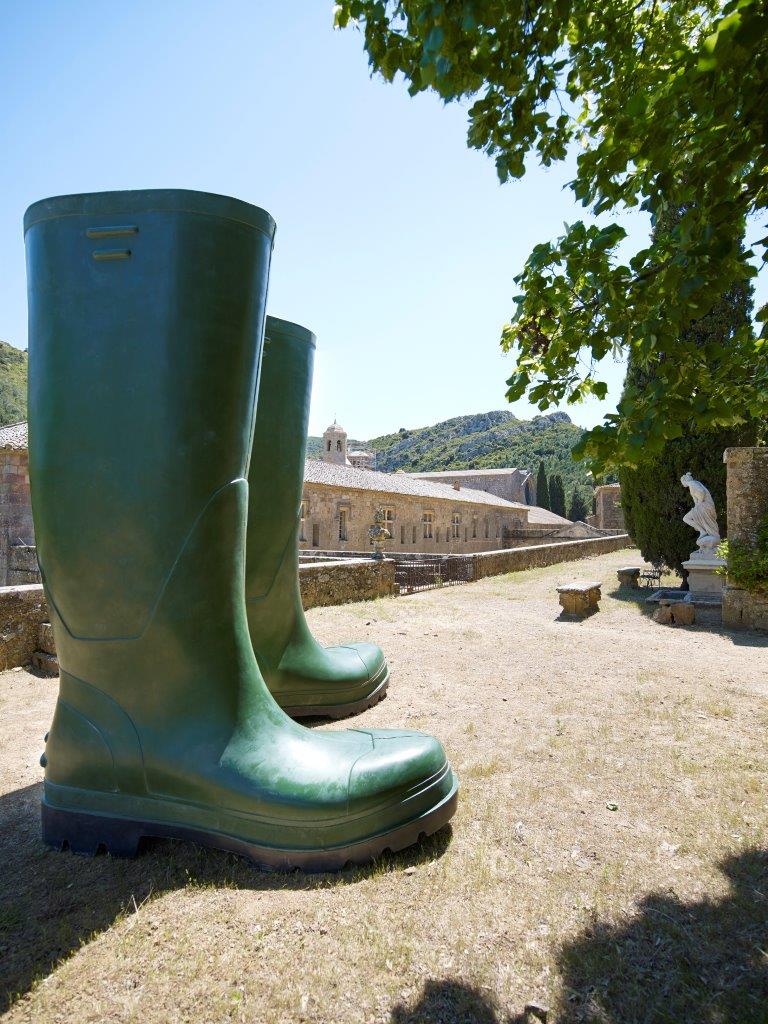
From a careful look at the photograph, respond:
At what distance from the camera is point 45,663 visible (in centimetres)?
404

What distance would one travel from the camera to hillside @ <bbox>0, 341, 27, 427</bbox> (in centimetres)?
4006

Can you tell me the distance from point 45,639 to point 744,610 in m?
7.26

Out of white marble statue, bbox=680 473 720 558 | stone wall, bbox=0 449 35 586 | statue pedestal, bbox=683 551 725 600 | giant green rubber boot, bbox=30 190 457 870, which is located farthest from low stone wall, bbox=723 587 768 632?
stone wall, bbox=0 449 35 586

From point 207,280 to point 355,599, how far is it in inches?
279

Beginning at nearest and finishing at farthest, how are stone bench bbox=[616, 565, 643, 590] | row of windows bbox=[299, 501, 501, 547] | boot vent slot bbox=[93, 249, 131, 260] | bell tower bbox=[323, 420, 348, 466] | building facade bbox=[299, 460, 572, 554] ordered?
boot vent slot bbox=[93, 249, 131, 260] < stone bench bbox=[616, 565, 643, 590] < row of windows bbox=[299, 501, 501, 547] < building facade bbox=[299, 460, 572, 554] < bell tower bbox=[323, 420, 348, 466]

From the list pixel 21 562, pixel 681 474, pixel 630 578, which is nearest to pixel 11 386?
pixel 21 562

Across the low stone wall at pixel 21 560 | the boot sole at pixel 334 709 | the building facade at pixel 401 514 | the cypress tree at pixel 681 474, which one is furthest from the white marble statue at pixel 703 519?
the low stone wall at pixel 21 560

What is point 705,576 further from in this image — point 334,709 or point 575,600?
point 334,709

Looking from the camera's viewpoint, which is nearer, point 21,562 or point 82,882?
point 82,882

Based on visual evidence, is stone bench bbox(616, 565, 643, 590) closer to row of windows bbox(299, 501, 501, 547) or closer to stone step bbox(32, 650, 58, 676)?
stone step bbox(32, 650, 58, 676)

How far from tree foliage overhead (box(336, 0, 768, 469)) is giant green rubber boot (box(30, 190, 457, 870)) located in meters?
0.89

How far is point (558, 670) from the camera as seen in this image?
4102 mm

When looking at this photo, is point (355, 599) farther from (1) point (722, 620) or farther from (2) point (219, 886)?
(2) point (219, 886)

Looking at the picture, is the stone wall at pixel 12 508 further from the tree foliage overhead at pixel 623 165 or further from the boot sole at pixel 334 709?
the tree foliage overhead at pixel 623 165
